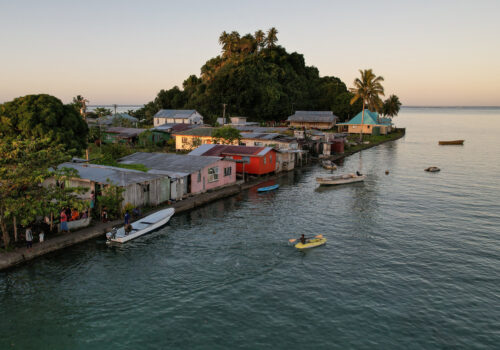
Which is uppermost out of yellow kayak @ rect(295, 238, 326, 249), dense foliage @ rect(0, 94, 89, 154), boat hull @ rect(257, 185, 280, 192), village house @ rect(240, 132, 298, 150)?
dense foliage @ rect(0, 94, 89, 154)

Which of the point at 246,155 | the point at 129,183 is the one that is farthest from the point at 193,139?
the point at 129,183

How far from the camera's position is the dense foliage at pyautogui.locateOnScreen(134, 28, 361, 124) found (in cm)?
13538

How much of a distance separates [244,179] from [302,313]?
33.6 meters

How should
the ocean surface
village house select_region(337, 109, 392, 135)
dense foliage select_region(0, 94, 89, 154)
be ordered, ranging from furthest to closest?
village house select_region(337, 109, 392, 135) < dense foliage select_region(0, 94, 89, 154) < the ocean surface

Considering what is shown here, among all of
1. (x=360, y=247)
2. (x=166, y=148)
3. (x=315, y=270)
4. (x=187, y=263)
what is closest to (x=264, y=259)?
(x=315, y=270)

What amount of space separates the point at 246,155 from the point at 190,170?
1453cm

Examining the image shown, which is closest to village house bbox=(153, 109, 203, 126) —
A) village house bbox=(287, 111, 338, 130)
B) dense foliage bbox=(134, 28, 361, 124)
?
dense foliage bbox=(134, 28, 361, 124)

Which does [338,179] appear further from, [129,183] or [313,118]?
[313,118]

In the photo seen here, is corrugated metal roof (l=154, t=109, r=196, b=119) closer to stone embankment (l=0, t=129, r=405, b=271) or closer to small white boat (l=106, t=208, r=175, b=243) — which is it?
stone embankment (l=0, t=129, r=405, b=271)

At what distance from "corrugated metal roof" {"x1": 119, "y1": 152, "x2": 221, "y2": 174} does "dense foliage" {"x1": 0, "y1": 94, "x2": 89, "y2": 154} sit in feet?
26.6

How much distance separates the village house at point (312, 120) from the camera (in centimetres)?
12875

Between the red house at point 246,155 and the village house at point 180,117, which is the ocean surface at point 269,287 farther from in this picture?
the village house at point 180,117

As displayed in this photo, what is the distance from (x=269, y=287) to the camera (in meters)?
23.1

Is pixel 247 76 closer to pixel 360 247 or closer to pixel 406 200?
pixel 406 200
